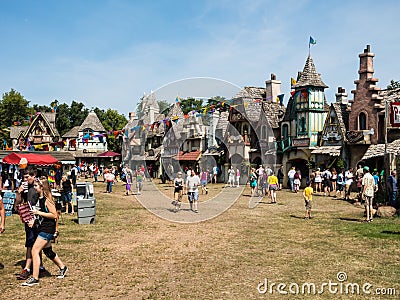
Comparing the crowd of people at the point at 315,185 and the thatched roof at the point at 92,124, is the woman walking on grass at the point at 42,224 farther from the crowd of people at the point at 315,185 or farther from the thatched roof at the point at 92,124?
the thatched roof at the point at 92,124

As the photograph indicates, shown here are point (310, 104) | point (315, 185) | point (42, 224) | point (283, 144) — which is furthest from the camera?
point (283, 144)

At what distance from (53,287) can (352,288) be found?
5.48m

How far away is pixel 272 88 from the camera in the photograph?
47219 mm

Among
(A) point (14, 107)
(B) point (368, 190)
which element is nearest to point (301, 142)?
(B) point (368, 190)

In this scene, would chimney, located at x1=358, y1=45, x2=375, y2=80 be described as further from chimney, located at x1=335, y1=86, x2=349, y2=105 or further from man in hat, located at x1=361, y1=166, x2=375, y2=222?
man in hat, located at x1=361, y1=166, x2=375, y2=222

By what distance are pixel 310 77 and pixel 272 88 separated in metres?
10.8

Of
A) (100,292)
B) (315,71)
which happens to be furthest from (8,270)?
(315,71)

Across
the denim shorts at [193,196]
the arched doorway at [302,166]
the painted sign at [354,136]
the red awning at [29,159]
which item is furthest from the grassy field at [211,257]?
the arched doorway at [302,166]

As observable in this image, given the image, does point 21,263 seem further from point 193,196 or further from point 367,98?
point 367,98

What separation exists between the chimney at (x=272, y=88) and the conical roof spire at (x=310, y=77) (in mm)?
9719

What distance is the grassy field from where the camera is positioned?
26.9 ft

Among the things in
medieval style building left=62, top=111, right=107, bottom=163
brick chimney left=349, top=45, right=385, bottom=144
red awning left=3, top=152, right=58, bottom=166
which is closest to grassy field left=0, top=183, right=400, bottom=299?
red awning left=3, top=152, right=58, bottom=166

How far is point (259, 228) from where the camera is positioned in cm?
1530

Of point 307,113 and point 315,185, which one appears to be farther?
point 307,113
